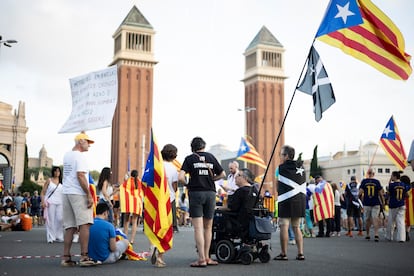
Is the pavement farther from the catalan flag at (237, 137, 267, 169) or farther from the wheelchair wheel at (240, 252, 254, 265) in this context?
the catalan flag at (237, 137, 267, 169)

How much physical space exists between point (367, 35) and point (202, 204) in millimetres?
3995

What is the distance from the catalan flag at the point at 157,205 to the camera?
7.86 m

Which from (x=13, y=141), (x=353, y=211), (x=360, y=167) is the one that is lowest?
(x=353, y=211)

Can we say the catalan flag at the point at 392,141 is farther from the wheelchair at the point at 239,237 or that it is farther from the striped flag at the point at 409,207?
the wheelchair at the point at 239,237

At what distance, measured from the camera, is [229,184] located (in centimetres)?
1105

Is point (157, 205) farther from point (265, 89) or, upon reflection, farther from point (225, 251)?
point (265, 89)

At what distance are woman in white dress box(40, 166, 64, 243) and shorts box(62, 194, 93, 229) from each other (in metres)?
4.88

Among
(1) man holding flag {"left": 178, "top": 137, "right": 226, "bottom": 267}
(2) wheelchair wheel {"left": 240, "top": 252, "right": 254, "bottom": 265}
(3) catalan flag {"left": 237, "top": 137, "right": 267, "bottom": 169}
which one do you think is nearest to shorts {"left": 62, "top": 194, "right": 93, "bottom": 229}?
(1) man holding flag {"left": 178, "top": 137, "right": 226, "bottom": 267}

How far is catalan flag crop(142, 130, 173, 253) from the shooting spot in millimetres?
7863

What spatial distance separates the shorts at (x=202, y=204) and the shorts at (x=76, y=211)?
140 cm

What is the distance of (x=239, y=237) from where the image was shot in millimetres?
8281

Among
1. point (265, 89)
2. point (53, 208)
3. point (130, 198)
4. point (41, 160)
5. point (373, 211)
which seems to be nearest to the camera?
point (130, 198)

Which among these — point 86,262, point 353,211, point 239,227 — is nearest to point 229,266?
point 239,227

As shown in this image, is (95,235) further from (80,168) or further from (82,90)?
(82,90)
